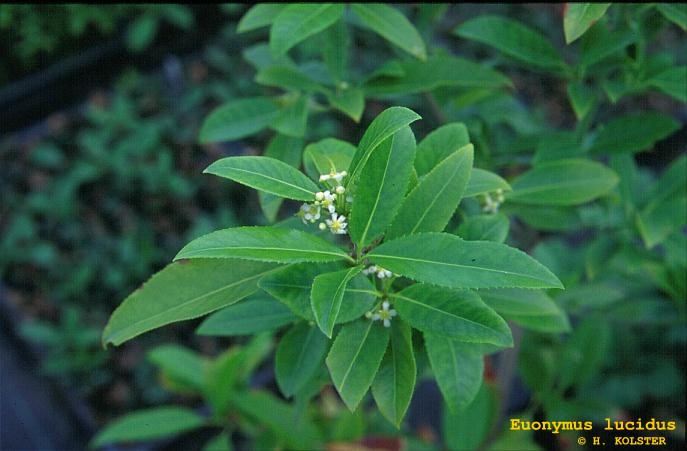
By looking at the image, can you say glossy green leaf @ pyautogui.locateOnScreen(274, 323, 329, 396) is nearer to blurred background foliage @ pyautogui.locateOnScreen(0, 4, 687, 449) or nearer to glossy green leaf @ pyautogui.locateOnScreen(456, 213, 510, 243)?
glossy green leaf @ pyautogui.locateOnScreen(456, 213, 510, 243)

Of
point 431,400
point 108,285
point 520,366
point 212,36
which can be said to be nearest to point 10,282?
point 108,285

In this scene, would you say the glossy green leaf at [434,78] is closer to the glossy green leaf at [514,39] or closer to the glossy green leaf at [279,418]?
the glossy green leaf at [514,39]

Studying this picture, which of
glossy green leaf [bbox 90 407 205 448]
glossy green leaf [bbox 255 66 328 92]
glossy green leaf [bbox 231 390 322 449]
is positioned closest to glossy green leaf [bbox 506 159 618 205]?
glossy green leaf [bbox 255 66 328 92]

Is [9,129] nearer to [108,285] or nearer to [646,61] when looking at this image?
[108,285]

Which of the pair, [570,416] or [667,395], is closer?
[570,416]

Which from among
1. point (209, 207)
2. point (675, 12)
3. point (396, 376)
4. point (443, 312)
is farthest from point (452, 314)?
point (209, 207)

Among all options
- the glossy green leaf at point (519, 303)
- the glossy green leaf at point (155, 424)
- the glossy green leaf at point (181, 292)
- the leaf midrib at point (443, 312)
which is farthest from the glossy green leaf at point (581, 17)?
the glossy green leaf at point (155, 424)
